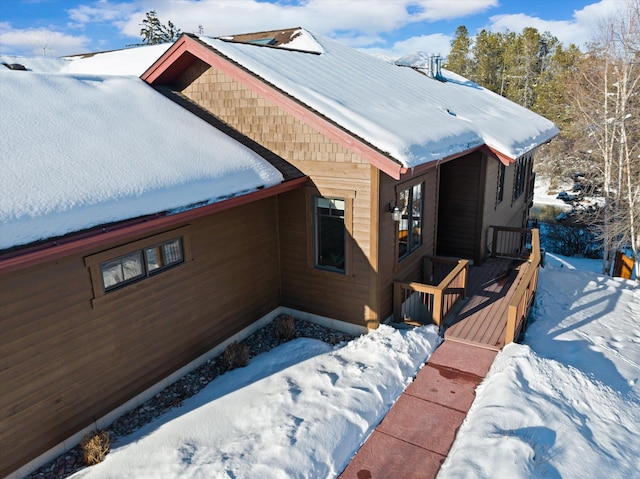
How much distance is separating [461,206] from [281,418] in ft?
25.0

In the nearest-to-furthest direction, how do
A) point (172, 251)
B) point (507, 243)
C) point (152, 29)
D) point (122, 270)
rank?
point (122, 270), point (172, 251), point (507, 243), point (152, 29)

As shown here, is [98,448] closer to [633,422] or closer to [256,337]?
[256,337]

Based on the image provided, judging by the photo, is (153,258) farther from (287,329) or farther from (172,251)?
(287,329)

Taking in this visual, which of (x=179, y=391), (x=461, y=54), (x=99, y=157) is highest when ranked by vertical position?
(x=461, y=54)

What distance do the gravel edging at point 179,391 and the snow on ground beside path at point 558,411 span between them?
2.85 m

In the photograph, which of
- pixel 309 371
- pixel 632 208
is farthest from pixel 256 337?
pixel 632 208

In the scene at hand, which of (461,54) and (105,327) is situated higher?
(461,54)

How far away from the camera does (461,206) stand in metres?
11.3

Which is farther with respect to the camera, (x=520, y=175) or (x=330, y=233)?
(x=520, y=175)

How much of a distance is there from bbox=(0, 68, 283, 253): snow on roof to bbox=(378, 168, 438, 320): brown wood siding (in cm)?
183

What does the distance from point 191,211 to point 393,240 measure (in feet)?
11.9

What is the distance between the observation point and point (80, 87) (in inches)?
307

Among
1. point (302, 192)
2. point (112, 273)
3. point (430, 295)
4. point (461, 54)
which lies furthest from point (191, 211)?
point (461, 54)

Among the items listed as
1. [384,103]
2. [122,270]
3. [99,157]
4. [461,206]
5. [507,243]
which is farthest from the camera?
[507,243]
